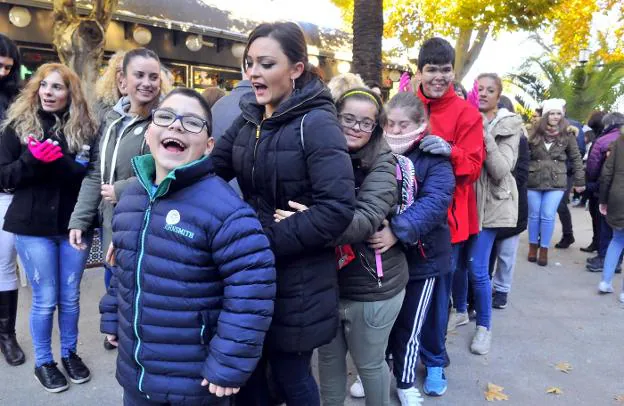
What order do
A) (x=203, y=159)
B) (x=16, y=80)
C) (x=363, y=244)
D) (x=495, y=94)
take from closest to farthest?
(x=203, y=159), (x=363, y=244), (x=16, y=80), (x=495, y=94)

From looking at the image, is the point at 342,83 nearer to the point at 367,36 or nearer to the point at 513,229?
the point at 513,229

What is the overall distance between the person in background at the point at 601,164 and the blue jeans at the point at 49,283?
19.5 ft

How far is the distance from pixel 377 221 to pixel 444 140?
3.15 feet

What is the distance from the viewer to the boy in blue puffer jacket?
1.79m

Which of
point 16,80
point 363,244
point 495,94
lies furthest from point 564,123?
point 16,80

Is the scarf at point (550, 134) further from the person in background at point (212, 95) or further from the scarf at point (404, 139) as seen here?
the person in background at point (212, 95)

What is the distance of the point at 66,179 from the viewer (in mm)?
3172

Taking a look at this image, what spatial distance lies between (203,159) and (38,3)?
Result: 8032 millimetres

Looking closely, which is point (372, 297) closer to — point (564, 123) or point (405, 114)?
point (405, 114)

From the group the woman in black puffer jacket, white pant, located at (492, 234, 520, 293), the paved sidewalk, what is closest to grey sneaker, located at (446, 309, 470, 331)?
the paved sidewalk

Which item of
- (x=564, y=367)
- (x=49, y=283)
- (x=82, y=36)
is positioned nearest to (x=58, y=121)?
(x=49, y=283)

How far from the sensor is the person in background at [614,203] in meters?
5.21

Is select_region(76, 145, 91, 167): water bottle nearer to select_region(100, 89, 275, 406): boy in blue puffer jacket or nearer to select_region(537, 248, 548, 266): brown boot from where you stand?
select_region(100, 89, 275, 406): boy in blue puffer jacket

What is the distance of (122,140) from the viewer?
10.2 ft
